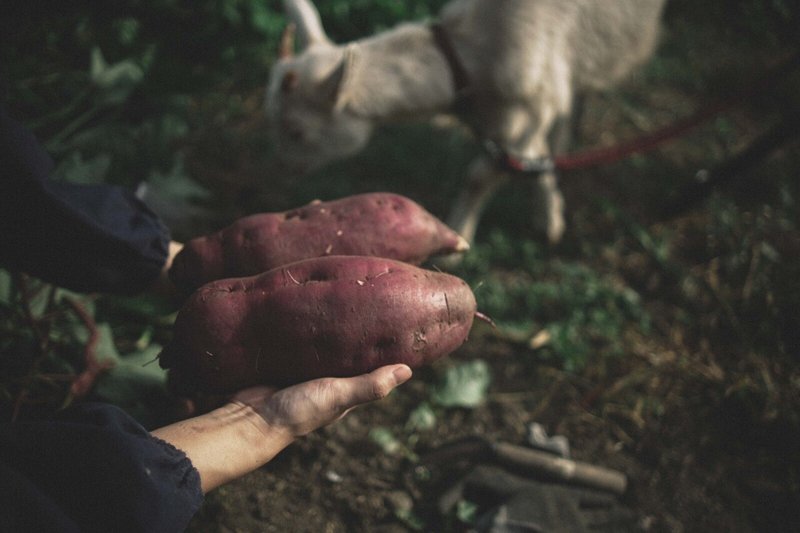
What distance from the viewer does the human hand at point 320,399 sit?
1279 mm

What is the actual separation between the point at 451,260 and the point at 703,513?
1662 millimetres

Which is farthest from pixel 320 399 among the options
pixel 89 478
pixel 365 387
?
pixel 89 478

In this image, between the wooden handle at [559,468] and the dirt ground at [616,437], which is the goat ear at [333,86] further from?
the wooden handle at [559,468]

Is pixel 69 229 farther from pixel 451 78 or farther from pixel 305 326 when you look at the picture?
pixel 451 78

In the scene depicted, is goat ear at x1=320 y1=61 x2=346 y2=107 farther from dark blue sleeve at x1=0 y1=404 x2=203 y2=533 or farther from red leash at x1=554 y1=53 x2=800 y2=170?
dark blue sleeve at x1=0 y1=404 x2=203 y2=533

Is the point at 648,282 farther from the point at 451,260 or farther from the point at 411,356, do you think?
the point at 411,356

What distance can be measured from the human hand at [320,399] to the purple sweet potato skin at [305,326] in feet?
0.29

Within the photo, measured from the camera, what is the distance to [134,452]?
1.07m

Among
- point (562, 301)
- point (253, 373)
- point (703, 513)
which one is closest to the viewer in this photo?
point (253, 373)

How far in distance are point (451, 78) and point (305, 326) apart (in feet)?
6.31

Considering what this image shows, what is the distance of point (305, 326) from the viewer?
1.37 metres

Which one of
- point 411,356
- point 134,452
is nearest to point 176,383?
point 134,452

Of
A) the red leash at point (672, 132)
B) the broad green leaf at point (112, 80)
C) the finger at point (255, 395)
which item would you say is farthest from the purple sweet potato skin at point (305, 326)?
the broad green leaf at point (112, 80)

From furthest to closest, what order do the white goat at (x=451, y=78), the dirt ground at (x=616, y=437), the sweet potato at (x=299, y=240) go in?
1. the white goat at (x=451, y=78)
2. the dirt ground at (x=616, y=437)
3. the sweet potato at (x=299, y=240)
